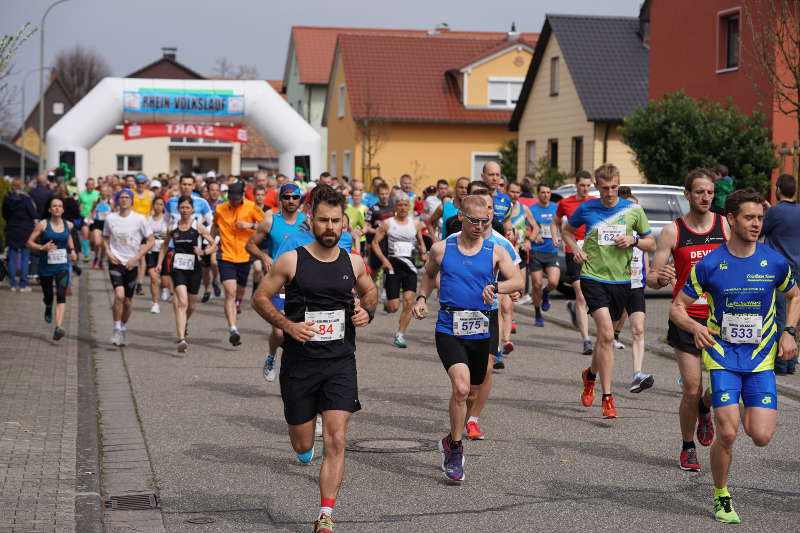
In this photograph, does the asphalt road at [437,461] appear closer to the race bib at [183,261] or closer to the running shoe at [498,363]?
the running shoe at [498,363]

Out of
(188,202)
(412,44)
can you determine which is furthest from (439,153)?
(188,202)

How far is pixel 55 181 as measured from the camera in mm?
24797

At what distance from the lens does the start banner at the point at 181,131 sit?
3284cm

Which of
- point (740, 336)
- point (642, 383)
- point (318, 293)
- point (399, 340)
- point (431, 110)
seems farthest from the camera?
point (431, 110)

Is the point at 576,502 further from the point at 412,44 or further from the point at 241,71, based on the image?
the point at 241,71

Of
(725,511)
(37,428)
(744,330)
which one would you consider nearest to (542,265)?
(37,428)

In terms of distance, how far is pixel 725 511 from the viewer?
20.6 ft

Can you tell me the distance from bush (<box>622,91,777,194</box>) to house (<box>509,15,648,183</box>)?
8199 millimetres

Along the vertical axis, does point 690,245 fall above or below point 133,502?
above

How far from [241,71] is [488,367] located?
90448mm

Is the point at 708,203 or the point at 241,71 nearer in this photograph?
the point at 708,203

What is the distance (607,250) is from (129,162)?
72640 millimetres

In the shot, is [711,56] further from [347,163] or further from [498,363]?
[347,163]

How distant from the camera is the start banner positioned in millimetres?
32844
